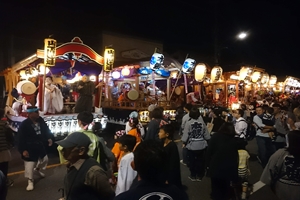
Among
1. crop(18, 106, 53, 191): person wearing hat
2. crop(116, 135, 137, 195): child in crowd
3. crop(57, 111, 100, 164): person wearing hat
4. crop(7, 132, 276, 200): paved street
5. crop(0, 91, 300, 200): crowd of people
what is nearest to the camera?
crop(0, 91, 300, 200): crowd of people

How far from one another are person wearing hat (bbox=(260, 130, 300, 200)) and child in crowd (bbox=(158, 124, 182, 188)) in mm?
1427

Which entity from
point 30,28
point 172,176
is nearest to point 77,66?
point 172,176

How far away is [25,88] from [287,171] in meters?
10.2

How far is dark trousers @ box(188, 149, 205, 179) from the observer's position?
6.14 m

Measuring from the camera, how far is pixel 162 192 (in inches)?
72.0

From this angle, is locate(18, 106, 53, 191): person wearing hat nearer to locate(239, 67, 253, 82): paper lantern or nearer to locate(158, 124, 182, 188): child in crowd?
locate(158, 124, 182, 188): child in crowd

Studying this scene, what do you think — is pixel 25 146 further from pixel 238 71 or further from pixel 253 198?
pixel 238 71

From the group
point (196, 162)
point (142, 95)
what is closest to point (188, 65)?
point (142, 95)

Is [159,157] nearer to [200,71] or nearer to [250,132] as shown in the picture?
[250,132]

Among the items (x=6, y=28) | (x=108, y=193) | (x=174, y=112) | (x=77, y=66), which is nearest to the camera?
(x=108, y=193)

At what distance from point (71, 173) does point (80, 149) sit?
0.25 metres

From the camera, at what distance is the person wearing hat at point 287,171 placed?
3039 mm

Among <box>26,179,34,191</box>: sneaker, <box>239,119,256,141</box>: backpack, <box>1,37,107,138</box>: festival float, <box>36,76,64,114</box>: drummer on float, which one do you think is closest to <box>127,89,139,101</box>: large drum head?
<box>1,37,107,138</box>: festival float

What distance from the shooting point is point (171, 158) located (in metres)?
4.16
